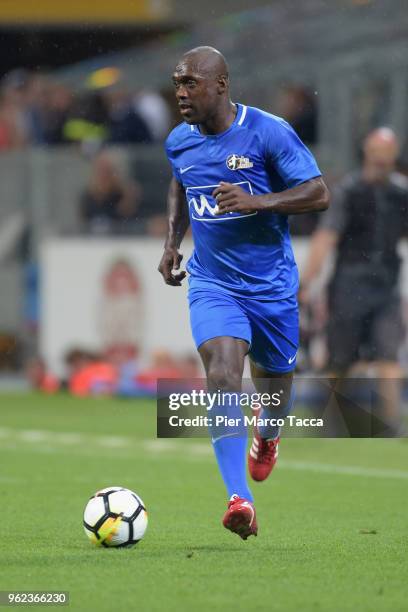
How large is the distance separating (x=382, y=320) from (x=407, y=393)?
3714 mm

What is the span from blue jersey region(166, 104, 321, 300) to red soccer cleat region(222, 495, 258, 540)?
51.3 inches

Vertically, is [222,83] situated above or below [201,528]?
above

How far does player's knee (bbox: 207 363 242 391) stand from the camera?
7.30 m

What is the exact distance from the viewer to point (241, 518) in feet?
22.4

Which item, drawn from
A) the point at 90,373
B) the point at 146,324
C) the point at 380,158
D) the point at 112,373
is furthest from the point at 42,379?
the point at 380,158

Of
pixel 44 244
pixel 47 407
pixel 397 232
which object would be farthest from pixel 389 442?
pixel 44 244

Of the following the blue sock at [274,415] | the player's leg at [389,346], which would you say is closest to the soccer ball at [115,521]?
the blue sock at [274,415]

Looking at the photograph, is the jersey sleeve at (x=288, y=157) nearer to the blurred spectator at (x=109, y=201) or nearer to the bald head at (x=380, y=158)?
the bald head at (x=380, y=158)

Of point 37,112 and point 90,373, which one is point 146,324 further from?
point 37,112

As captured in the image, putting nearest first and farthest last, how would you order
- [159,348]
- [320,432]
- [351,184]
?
[351,184], [320,432], [159,348]

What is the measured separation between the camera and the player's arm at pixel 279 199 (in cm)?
725

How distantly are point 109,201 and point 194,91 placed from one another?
1181cm

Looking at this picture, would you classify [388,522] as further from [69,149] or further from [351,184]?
[69,149]

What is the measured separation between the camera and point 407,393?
1675 centimetres
